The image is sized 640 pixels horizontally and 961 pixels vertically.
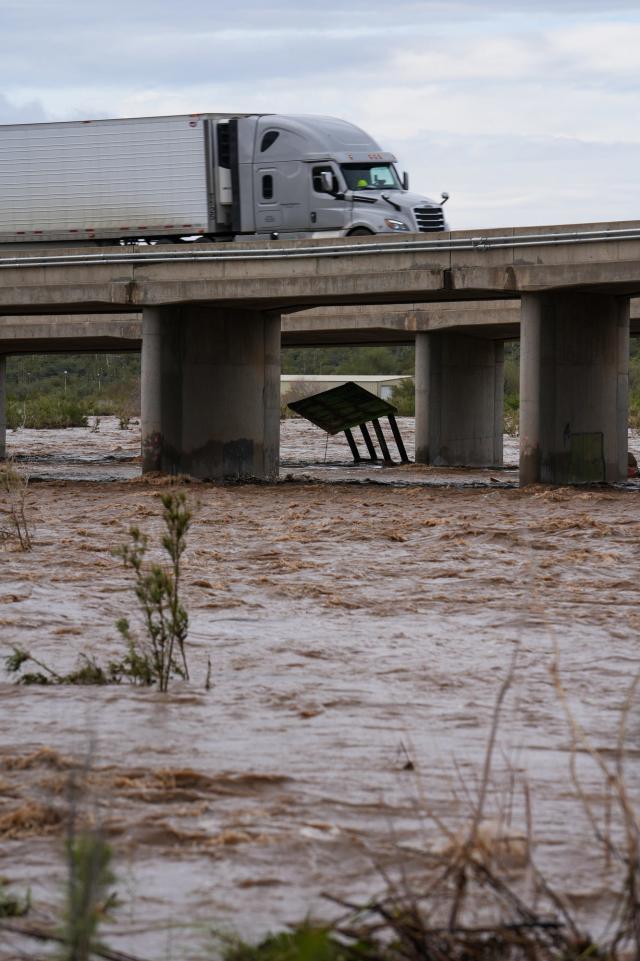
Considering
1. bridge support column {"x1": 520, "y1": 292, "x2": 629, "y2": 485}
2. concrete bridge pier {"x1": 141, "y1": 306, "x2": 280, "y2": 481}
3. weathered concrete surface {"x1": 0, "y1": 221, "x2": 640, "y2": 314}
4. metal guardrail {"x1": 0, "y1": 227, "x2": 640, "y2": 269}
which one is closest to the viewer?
metal guardrail {"x1": 0, "y1": 227, "x2": 640, "y2": 269}

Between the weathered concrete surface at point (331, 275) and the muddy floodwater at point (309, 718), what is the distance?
6.76 meters

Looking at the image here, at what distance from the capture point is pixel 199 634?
407 inches

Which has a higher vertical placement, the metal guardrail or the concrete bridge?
the metal guardrail

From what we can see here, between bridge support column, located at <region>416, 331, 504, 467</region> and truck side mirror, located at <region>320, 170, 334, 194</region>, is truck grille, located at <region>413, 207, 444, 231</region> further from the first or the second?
bridge support column, located at <region>416, 331, 504, 467</region>

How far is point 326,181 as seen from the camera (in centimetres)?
2798

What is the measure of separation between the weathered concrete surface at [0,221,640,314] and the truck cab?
5.62ft

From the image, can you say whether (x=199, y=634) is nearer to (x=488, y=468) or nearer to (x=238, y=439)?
(x=238, y=439)

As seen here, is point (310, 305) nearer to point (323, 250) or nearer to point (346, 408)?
point (323, 250)

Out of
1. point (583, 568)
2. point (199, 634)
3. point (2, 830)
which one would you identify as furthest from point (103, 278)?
point (2, 830)

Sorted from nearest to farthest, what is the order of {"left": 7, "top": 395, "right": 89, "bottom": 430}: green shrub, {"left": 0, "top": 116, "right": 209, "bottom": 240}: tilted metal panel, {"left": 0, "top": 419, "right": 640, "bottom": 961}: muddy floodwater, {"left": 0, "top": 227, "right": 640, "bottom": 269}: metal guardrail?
{"left": 0, "top": 419, "right": 640, "bottom": 961}: muddy floodwater, {"left": 0, "top": 227, "right": 640, "bottom": 269}: metal guardrail, {"left": 0, "top": 116, "right": 209, "bottom": 240}: tilted metal panel, {"left": 7, "top": 395, "right": 89, "bottom": 430}: green shrub

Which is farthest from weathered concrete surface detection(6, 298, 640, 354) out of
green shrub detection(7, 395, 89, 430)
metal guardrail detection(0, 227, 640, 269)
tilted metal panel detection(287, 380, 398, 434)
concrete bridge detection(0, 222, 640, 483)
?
green shrub detection(7, 395, 89, 430)

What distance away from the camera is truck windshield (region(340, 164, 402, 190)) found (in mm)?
28078

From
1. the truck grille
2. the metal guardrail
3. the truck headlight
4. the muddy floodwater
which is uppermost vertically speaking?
the truck grille

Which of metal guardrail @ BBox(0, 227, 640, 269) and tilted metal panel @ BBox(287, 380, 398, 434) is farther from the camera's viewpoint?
tilted metal panel @ BBox(287, 380, 398, 434)
